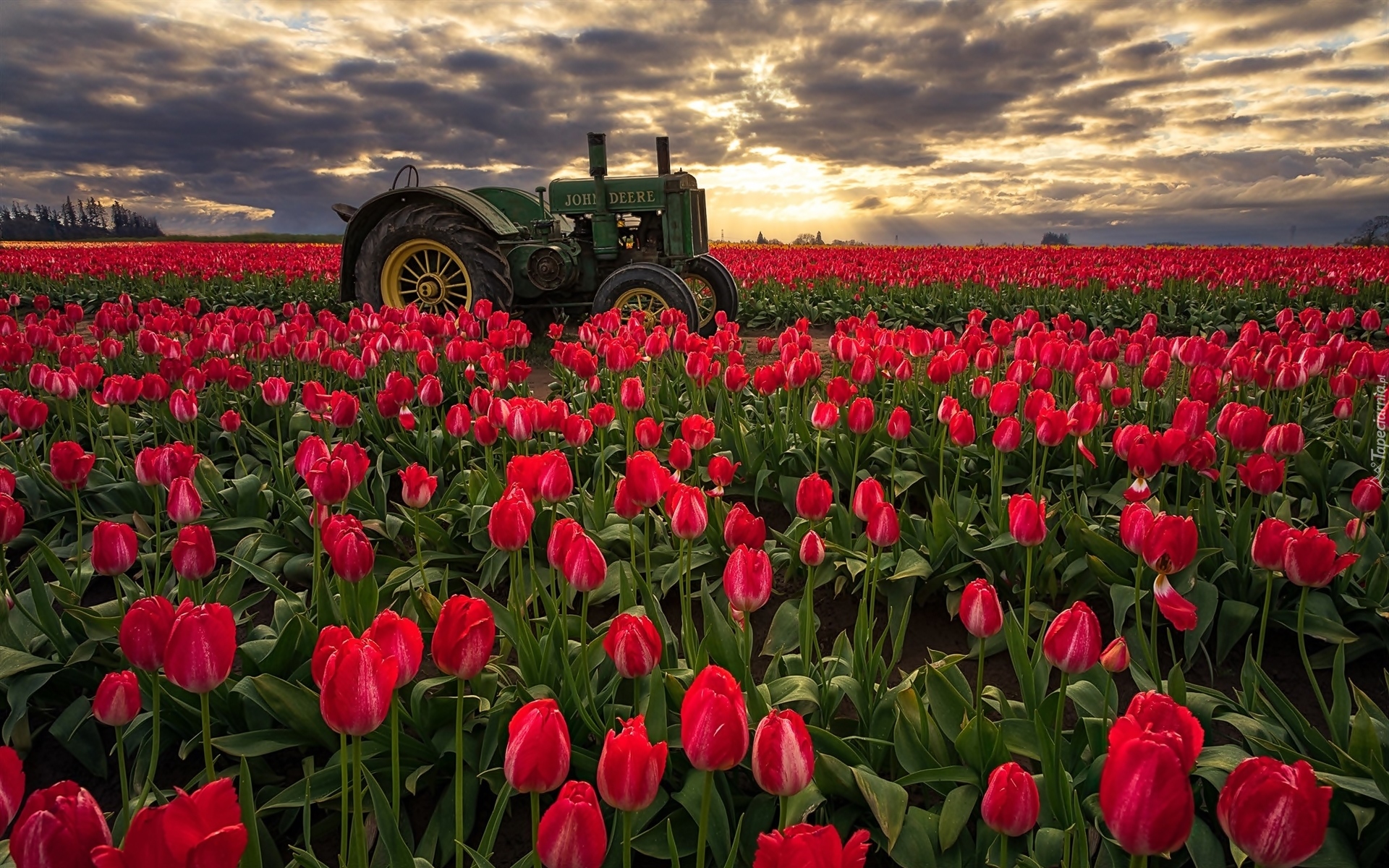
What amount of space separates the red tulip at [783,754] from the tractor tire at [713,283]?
8810 millimetres

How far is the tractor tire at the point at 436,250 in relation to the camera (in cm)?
838

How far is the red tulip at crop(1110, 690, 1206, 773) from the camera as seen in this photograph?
3.77 ft

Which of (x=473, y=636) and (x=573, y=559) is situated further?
(x=573, y=559)

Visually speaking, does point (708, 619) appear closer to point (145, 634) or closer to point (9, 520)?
point (145, 634)

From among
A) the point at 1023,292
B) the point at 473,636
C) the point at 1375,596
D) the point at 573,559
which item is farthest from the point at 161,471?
the point at 1023,292

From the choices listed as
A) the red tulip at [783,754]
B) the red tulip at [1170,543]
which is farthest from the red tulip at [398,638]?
the red tulip at [1170,543]

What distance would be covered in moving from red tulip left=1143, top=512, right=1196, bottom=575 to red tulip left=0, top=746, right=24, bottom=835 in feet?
7.42

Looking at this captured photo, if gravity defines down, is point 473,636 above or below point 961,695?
above

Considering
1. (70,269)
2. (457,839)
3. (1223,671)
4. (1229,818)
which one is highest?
(70,269)

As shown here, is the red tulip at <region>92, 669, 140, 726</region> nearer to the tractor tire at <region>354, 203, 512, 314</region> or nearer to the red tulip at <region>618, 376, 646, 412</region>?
the red tulip at <region>618, 376, 646, 412</region>

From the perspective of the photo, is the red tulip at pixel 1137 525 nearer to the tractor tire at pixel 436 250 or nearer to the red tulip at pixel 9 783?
the red tulip at pixel 9 783

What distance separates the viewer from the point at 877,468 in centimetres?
445

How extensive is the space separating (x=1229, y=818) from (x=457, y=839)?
128 centimetres

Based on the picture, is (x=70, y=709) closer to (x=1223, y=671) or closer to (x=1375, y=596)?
(x=1223, y=671)
